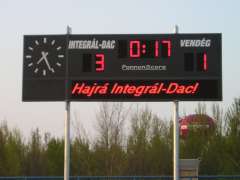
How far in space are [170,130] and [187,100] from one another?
2063 cm

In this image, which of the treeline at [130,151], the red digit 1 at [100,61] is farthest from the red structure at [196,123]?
the red digit 1 at [100,61]

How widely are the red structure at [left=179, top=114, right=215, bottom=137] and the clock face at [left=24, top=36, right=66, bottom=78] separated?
69.5 ft

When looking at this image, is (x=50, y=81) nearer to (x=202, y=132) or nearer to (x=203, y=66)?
(x=203, y=66)

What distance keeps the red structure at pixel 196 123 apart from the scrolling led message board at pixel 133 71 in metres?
20.6

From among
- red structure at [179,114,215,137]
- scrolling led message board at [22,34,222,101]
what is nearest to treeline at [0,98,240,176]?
red structure at [179,114,215,137]

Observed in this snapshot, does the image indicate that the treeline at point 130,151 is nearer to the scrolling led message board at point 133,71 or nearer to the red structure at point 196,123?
the red structure at point 196,123

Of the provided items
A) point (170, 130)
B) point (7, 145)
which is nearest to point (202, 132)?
point (170, 130)

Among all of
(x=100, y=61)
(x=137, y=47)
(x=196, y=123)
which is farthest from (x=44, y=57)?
(x=196, y=123)

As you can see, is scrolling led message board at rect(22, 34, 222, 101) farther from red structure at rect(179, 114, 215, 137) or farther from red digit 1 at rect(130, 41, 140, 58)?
red structure at rect(179, 114, 215, 137)

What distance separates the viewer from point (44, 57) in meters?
21.9

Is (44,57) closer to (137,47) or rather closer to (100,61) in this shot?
(100,61)

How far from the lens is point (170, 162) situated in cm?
3888

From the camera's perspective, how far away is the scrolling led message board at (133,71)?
21.5 m

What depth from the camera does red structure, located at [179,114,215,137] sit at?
138 feet
